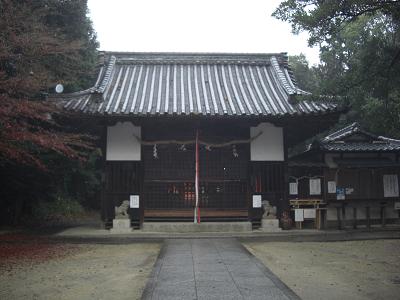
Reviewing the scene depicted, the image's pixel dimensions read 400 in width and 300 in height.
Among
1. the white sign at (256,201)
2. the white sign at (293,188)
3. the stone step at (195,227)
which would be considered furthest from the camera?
the white sign at (293,188)

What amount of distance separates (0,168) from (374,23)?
1118 inches

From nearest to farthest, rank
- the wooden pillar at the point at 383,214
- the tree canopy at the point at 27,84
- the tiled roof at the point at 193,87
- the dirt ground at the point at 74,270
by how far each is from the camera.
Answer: the dirt ground at the point at 74,270
the tree canopy at the point at 27,84
the tiled roof at the point at 193,87
the wooden pillar at the point at 383,214

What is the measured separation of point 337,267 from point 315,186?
6843 millimetres

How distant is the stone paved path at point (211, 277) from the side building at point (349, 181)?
593cm

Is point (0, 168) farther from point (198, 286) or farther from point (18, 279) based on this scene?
point (198, 286)

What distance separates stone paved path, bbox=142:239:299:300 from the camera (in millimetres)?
5551

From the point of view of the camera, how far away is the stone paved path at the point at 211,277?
555 cm

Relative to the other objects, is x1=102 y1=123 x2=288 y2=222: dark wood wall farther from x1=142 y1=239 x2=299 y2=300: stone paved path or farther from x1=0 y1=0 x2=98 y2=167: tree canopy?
x1=142 y1=239 x2=299 y2=300: stone paved path

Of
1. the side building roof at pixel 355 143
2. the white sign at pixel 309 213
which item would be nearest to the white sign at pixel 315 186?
the white sign at pixel 309 213

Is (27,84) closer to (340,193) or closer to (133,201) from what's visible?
(133,201)

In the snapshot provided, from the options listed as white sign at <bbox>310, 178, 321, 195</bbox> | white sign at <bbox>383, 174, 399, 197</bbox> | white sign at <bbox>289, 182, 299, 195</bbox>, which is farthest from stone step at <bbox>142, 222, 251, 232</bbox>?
white sign at <bbox>383, 174, 399, 197</bbox>

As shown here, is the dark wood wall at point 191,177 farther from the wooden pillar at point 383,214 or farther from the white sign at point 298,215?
the wooden pillar at point 383,214

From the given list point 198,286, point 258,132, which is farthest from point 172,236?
point 198,286

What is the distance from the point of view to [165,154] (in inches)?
Result: 516
